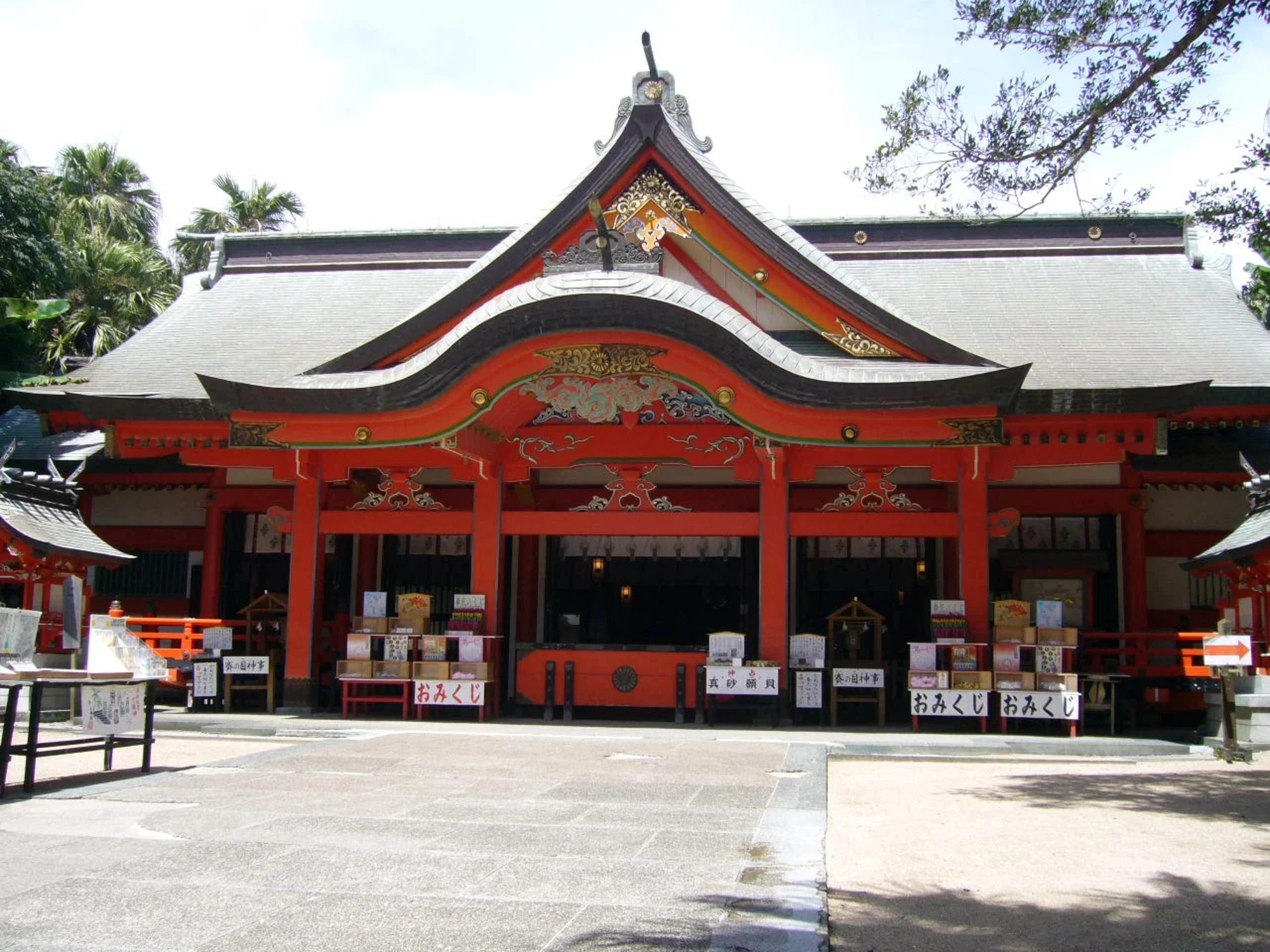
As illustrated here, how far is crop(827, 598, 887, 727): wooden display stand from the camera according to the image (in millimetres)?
14156

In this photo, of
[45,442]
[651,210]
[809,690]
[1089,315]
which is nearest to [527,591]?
[809,690]

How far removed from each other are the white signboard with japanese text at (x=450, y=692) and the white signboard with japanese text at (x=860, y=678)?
4264mm

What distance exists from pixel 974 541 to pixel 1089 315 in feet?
15.4

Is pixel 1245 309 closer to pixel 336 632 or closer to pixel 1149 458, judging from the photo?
pixel 1149 458

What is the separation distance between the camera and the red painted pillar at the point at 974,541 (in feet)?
45.2

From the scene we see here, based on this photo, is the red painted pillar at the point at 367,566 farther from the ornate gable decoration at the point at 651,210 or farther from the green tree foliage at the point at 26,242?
the green tree foliage at the point at 26,242

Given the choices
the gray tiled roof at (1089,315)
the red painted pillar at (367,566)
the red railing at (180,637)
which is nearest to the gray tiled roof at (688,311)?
the gray tiled roof at (1089,315)

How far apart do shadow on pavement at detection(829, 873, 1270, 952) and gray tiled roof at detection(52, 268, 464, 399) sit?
1132 cm

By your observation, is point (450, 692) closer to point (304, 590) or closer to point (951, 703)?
point (304, 590)

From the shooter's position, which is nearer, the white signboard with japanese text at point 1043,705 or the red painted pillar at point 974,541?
the white signboard with japanese text at point 1043,705

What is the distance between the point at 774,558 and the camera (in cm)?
1404

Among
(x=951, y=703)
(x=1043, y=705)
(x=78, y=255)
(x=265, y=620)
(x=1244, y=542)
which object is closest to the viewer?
(x=1244, y=542)

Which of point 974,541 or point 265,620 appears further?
point 265,620

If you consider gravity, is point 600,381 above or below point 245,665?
above
